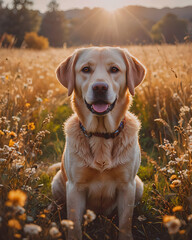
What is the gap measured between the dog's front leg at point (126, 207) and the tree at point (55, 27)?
47.7 metres

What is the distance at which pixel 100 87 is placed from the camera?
87.8 inches

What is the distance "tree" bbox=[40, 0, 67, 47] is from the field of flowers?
141 feet

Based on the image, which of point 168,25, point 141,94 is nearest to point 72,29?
point 168,25

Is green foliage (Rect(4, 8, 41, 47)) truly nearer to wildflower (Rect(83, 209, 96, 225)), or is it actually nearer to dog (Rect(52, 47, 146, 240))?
dog (Rect(52, 47, 146, 240))

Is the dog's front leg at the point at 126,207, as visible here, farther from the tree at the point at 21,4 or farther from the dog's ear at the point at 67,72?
the tree at the point at 21,4

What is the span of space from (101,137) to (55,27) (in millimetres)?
49166

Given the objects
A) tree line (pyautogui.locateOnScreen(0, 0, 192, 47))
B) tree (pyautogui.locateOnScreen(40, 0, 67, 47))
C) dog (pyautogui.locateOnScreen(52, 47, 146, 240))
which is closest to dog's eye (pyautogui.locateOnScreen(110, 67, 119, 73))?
dog (pyautogui.locateOnScreen(52, 47, 146, 240))

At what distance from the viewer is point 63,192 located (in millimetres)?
2797

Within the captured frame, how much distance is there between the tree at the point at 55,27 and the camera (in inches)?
1861

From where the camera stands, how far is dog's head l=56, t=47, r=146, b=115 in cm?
230

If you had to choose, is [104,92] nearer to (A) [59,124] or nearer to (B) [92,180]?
(B) [92,180]

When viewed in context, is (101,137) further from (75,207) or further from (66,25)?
(66,25)

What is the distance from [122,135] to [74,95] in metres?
0.71

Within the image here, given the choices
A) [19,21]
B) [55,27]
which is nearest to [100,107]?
[19,21]
